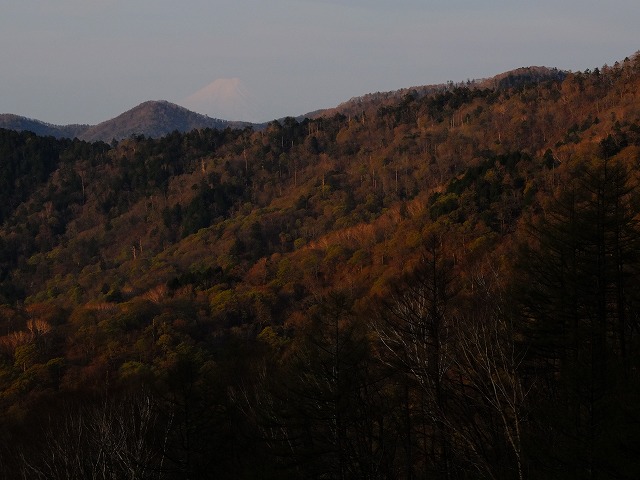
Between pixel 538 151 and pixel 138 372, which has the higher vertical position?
pixel 538 151

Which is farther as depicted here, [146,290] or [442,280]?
[146,290]

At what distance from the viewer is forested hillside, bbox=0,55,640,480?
16.3 m

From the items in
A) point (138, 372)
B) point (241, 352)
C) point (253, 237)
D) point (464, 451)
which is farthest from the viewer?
point (253, 237)

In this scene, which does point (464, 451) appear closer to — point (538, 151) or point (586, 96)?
point (538, 151)

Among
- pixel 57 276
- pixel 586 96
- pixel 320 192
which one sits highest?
pixel 586 96

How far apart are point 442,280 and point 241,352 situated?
18.5m

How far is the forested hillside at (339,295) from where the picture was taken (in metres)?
16.3

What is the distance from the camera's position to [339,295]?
18.0 meters

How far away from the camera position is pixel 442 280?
17.5 metres

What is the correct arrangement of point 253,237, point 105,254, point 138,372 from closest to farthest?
point 138,372 → point 253,237 → point 105,254

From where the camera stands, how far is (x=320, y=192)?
109m

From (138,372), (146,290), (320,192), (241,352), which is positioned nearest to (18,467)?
(241,352)

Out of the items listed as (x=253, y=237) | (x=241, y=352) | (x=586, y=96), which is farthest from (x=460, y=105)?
(x=241, y=352)

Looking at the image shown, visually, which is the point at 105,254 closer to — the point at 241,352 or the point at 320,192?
the point at 320,192
